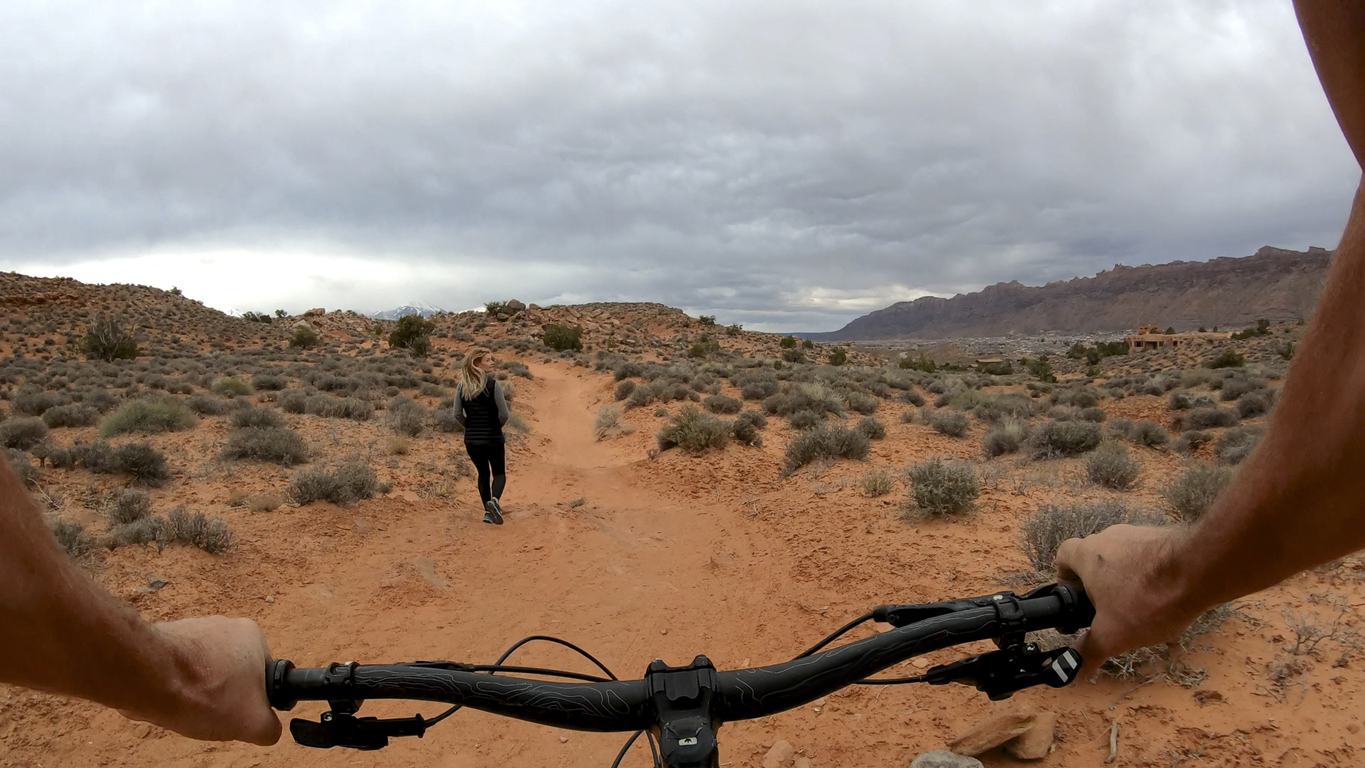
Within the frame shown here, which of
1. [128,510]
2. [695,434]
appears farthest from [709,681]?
[695,434]

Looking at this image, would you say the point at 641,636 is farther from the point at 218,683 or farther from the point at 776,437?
the point at 776,437

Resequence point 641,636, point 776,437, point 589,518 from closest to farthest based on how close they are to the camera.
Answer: point 641,636
point 589,518
point 776,437

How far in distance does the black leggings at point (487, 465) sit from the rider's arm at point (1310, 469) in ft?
25.9

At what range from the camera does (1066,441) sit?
947cm

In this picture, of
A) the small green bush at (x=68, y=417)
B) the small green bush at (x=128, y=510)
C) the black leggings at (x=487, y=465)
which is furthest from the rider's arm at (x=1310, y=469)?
the small green bush at (x=68, y=417)

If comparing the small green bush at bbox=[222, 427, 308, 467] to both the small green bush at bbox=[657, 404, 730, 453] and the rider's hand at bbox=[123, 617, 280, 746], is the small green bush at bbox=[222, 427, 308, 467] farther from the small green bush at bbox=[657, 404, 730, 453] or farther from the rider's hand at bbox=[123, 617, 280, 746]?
the rider's hand at bbox=[123, 617, 280, 746]

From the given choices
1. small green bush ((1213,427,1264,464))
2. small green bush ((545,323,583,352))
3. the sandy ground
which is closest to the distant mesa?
small green bush ((545,323,583,352))

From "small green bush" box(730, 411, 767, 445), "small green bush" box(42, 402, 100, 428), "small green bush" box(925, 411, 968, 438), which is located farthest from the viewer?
"small green bush" box(42, 402, 100, 428)

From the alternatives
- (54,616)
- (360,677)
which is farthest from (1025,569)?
(54,616)

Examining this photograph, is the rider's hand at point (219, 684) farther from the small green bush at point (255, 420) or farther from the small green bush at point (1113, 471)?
the small green bush at point (255, 420)

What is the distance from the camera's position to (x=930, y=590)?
5.11 m

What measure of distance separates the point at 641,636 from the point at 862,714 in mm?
2080

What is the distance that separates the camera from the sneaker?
27.3ft

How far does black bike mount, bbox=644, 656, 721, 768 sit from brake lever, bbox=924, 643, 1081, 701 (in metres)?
0.49
